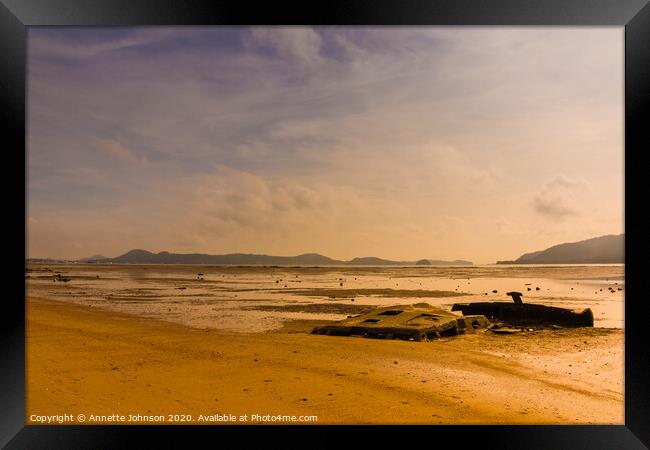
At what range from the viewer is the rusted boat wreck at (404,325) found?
21.6 ft

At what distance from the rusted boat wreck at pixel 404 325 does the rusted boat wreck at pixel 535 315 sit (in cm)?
114

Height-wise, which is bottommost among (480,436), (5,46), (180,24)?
(480,436)

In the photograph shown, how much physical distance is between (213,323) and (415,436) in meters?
5.18

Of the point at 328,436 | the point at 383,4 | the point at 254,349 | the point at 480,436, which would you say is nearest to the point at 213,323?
the point at 254,349

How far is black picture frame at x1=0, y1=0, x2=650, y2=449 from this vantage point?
4.01 m

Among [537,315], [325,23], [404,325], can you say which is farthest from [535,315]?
[325,23]

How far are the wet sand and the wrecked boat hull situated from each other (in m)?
0.70

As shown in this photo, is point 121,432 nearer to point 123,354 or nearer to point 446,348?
point 123,354

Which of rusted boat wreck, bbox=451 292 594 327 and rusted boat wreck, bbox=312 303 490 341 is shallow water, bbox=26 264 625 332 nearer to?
rusted boat wreck, bbox=451 292 594 327

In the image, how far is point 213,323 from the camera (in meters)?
8.42

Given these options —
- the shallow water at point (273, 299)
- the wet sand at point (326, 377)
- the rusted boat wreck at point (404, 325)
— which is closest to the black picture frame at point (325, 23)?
the wet sand at point (326, 377)

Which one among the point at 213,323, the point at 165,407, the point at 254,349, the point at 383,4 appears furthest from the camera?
the point at 213,323

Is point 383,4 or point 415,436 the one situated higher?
point 383,4

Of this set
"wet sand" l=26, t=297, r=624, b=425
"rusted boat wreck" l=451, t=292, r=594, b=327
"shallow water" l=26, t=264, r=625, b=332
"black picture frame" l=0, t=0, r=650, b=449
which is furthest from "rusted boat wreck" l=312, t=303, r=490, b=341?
"black picture frame" l=0, t=0, r=650, b=449
